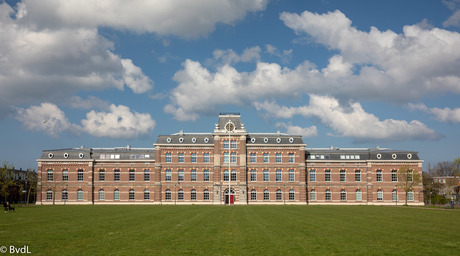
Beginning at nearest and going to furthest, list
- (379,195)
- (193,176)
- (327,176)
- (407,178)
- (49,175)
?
(407,178), (193,176), (49,175), (379,195), (327,176)

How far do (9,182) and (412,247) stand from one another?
65.8 metres

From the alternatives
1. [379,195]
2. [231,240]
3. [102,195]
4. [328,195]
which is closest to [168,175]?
[102,195]

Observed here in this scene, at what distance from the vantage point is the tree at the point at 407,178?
239 feet

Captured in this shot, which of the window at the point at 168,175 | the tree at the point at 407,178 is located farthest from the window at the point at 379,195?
the window at the point at 168,175

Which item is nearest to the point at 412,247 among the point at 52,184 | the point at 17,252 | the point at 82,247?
the point at 82,247

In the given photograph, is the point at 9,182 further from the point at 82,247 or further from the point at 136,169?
the point at 82,247

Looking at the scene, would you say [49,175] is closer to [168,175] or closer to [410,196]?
[168,175]

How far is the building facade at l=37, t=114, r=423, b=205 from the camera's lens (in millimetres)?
75812

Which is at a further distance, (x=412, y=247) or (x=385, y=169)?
(x=385, y=169)

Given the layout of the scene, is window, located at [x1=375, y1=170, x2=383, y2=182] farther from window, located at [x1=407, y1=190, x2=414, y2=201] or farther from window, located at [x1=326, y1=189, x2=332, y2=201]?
window, located at [x1=326, y1=189, x2=332, y2=201]

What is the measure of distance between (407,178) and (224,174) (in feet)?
114

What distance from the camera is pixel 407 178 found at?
74.2m

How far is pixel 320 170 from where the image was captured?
7750 centimetres

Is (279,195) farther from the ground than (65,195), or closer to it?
closer to it
